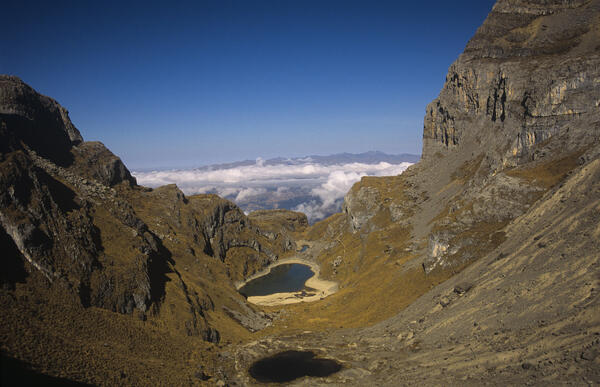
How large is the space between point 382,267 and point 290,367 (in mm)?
60868

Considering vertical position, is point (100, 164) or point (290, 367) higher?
point (100, 164)

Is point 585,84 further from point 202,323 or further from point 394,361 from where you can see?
point 202,323

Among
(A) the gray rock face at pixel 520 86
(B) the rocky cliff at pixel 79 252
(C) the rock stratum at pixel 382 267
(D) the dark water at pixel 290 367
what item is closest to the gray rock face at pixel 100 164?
(B) the rocky cliff at pixel 79 252

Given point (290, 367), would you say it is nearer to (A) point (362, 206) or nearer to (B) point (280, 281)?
(B) point (280, 281)

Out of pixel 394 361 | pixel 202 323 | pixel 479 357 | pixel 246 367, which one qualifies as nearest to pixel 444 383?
pixel 479 357

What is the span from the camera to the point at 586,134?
79938 mm

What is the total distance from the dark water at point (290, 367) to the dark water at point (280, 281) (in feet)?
249

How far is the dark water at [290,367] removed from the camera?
44.8 metres

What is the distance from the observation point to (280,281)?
144 meters

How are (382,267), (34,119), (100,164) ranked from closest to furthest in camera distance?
(34,119) < (382,267) < (100,164)

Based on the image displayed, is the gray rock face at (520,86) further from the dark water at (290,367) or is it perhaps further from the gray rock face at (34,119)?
the gray rock face at (34,119)

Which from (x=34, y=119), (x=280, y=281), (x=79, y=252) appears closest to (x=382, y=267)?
(x=280, y=281)

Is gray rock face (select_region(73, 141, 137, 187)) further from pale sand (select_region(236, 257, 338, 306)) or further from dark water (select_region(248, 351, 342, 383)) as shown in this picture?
dark water (select_region(248, 351, 342, 383))

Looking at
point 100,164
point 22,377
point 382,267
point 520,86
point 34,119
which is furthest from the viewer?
point 520,86
